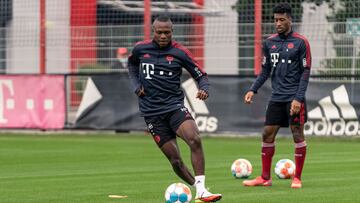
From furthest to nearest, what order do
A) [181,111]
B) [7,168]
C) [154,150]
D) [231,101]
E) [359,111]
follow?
1. [231,101]
2. [359,111]
3. [154,150]
4. [7,168]
5. [181,111]

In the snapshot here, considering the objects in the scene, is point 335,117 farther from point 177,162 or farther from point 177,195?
point 177,195

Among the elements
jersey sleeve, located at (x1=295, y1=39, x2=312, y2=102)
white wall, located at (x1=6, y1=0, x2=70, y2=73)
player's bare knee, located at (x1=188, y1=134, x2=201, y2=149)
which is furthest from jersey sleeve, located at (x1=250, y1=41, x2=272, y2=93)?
white wall, located at (x1=6, y1=0, x2=70, y2=73)

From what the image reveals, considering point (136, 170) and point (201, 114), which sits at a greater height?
point (136, 170)

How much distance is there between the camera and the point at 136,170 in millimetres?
15258

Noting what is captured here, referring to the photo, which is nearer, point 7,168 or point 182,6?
point 7,168

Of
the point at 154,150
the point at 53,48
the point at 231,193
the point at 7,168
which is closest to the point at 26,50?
the point at 53,48

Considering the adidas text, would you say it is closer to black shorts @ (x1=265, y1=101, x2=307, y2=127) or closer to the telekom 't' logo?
the telekom 't' logo

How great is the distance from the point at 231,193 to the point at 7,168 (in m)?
5.23

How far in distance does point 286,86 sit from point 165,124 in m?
2.23

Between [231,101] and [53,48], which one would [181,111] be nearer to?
[231,101]

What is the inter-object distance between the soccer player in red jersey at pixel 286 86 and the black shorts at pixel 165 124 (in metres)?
1.87

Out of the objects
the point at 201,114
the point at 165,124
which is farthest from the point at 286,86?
the point at 201,114

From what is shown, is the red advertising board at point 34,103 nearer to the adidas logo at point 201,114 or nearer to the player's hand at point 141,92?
the adidas logo at point 201,114

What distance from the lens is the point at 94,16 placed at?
25.9 metres
